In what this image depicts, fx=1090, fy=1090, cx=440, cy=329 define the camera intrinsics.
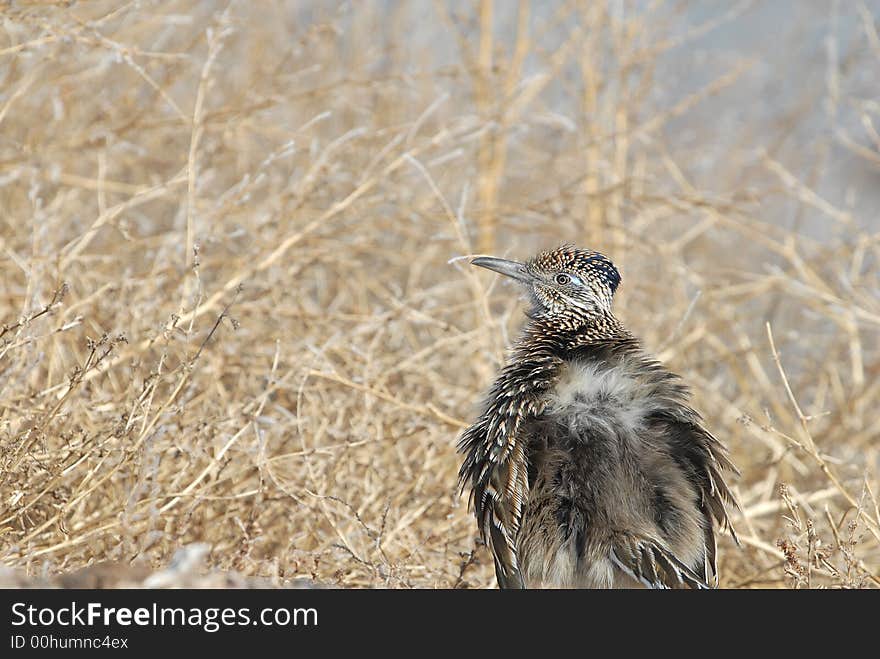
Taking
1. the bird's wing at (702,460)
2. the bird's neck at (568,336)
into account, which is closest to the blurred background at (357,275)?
the bird's wing at (702,460)

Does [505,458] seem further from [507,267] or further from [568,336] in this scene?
[507,267]

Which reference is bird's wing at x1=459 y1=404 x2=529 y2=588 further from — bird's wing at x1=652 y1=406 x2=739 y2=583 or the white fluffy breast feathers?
bird's wing at x1=652 y1=406 x2=739 y2=583

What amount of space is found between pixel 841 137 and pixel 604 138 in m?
1.23

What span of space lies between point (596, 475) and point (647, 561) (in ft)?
1.00

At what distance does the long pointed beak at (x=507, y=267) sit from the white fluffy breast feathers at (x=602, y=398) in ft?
2.47

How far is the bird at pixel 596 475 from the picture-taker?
340 cm

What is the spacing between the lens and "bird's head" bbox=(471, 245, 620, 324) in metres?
4.26

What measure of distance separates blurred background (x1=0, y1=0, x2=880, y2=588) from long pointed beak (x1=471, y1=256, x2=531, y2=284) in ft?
0.91

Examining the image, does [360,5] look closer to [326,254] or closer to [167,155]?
[167,155]

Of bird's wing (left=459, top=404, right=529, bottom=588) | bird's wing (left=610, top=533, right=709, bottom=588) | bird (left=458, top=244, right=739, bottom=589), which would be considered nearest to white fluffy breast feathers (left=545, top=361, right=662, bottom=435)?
bird (left=458, top=244, right=739, bottom=589)
